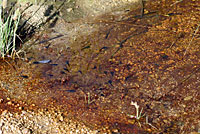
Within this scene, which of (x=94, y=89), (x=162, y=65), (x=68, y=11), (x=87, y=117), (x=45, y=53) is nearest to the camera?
(x=87, y=117)

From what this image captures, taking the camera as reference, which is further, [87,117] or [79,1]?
[79,1]

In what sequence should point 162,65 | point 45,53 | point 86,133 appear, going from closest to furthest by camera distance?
point 86,133
point 162,65
point 45,53

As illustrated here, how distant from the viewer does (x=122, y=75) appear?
2803 millimetres

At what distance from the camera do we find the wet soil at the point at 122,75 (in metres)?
2.39

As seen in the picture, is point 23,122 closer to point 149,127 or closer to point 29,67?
point 29,67

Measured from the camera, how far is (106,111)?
2.44m

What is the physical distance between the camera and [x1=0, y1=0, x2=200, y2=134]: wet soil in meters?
2.39

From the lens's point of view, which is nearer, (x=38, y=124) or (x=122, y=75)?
(x=38, y=124)

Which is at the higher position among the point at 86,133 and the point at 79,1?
the point at 79,1

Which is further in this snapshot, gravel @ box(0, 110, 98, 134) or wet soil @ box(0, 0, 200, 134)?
wet soil @ box(0, 0, 200, 134)

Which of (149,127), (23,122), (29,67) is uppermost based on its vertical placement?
(29,67)

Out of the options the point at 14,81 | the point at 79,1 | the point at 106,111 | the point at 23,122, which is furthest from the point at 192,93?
the point at 79,1

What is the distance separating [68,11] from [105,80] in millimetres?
1306

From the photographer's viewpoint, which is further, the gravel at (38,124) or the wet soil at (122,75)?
the wet soil at (122,75)
